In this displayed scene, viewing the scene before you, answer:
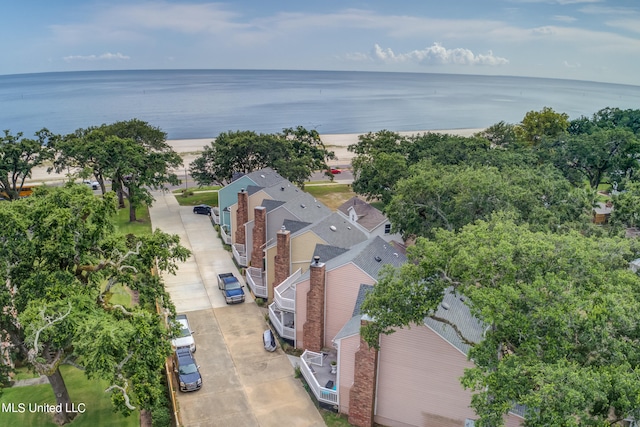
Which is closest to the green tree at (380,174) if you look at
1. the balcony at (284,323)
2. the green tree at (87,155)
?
the balcony at (284,323)

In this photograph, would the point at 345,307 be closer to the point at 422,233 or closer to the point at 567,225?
the point at 422,233

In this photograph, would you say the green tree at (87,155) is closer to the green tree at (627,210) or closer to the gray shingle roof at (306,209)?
the gray shingle roof at (306,209)

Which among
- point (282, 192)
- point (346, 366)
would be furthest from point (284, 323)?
point (282, 192)

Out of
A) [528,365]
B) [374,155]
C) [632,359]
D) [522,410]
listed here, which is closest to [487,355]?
[528,365]

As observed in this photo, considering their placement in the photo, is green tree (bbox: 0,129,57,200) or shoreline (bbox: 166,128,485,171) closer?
green tree (bbox: 0,129,57,200)

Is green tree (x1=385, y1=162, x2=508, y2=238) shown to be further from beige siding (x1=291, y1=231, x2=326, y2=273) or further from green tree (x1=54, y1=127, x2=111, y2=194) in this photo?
green tree (x1=54, y1=127, x2=111, y2=194)

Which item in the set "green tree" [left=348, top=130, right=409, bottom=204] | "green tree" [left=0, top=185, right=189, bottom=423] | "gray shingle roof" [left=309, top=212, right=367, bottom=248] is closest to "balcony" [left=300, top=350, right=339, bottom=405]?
"green tree" [left=0, top=185, right=189, bottom=423]

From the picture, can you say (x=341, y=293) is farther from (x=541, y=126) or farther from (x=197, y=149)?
(x=197, y=149)
